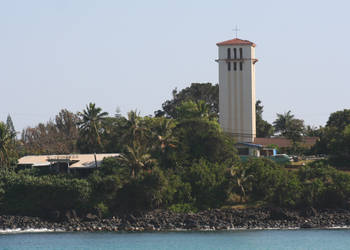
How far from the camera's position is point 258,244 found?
64.6 m

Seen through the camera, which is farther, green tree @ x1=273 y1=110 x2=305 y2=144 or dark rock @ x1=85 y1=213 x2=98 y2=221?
green tree @ x1=273 y1=110 x2=305 y2=144

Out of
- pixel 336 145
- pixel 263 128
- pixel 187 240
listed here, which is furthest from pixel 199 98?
pixel 187 240

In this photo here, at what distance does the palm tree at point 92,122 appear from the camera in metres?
91.8

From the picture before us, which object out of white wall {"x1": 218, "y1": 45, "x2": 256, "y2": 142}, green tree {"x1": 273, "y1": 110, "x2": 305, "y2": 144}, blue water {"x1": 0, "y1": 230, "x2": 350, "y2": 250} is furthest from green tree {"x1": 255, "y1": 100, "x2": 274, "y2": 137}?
blue water {"x1": 0, "y1": 230, "x2": 350, "y2": 250}

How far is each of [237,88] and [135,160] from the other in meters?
25.2

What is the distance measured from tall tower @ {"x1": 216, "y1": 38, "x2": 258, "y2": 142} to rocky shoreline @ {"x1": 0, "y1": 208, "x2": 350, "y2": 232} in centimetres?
2396

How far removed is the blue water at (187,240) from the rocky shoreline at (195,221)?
2702 mm

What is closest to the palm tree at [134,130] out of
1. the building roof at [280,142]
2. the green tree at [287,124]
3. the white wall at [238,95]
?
the white wall at [238,95]

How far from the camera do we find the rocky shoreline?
244ft

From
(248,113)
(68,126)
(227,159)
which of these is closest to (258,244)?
(227,159)

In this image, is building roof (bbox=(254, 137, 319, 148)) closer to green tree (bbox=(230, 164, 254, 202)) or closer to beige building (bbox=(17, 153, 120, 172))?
green tree (bbox=(230, 164, 254, 202))

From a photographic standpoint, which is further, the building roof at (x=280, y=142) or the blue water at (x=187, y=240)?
the building roof at (x=280, y=142)

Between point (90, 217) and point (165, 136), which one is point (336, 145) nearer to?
point (165, 136)

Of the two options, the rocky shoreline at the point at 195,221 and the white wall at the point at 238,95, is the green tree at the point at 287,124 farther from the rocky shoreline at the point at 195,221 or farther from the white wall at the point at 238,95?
the rocky shoreline at the point at 195,221
